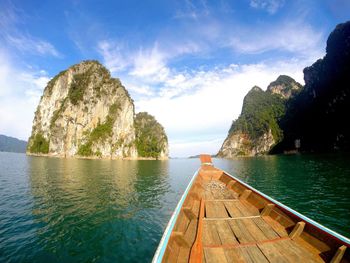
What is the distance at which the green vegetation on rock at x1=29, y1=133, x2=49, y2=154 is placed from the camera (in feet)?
474

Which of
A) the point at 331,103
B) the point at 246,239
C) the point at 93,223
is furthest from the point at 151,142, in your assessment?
the point at 246,239

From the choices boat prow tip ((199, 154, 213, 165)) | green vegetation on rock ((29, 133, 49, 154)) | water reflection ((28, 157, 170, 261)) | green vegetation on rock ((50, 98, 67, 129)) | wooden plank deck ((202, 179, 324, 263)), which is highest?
green vegetation on rock ((50, 98, 67, 129))

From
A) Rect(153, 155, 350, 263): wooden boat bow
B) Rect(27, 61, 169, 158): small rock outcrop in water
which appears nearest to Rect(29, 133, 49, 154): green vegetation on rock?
Rect(27, 61, 169, 158): small rock outcrop in water

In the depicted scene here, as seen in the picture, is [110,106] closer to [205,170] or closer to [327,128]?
[327,128]

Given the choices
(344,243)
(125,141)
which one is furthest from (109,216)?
(125,141)

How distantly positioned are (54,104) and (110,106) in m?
40.9

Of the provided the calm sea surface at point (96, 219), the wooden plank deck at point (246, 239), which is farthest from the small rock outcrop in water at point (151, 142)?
the wooden plank deck at point (246, 239)

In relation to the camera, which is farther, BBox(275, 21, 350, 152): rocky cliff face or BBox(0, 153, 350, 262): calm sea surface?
BBox(275, 21, 350, 152): rocky cliff face

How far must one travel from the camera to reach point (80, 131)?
467 feet

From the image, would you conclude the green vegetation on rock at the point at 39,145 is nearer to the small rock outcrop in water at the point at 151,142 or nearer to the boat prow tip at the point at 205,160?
the small rock outcrop in water at the point at 151,142

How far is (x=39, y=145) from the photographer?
5842 inches

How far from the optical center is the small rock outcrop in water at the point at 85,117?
453ft

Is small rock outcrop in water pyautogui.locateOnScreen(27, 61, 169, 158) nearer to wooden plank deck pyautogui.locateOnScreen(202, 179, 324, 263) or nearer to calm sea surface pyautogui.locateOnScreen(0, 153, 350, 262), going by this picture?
calm sea surface pyautogui.locateOnScreen(0, 153, 350, 262)

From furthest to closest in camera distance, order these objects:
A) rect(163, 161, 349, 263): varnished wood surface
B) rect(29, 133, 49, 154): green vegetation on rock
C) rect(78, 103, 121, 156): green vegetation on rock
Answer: rect(29, 133, 49, 154): green vegetation on rock → rect(78, 103, 121, 156): green vegetation on rock → rect(163, 161, 349, 263): varnished wood surface
